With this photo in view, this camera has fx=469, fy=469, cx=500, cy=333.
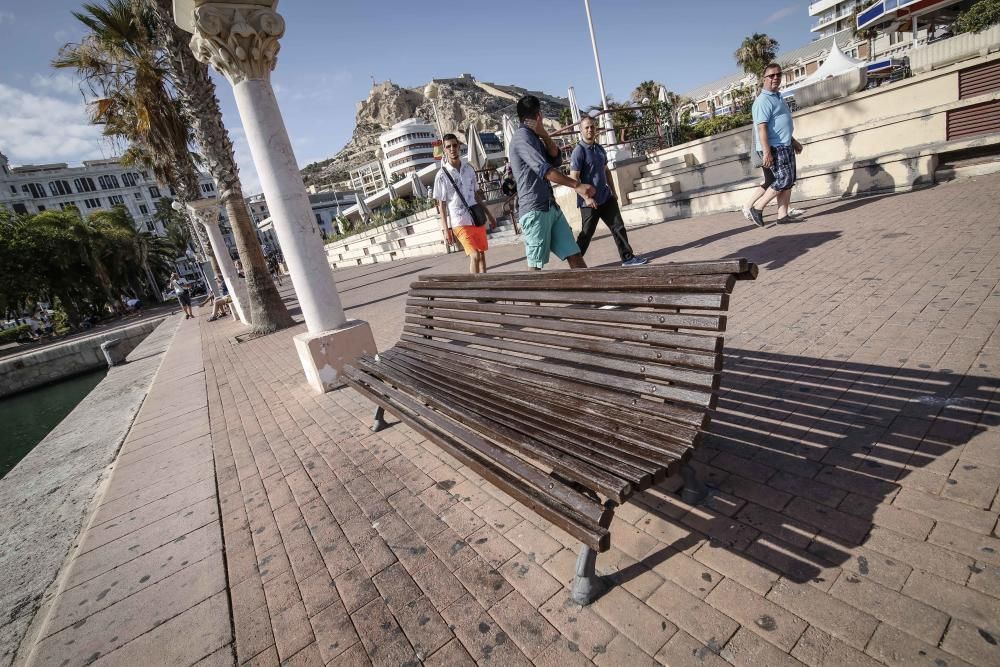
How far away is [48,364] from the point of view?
15.4 m

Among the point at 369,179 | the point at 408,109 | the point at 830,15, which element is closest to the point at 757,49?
the point at 830,15

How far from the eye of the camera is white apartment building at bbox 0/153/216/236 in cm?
6688

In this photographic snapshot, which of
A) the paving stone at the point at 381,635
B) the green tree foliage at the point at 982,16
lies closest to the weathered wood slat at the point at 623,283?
the paving stone at the point at 381,635

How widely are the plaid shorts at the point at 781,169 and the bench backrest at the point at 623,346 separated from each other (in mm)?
5283

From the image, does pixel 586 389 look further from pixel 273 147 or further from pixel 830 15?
pixel 830 15

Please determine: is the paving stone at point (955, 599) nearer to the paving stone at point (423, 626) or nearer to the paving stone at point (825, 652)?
the paving stone at point (825, 652)

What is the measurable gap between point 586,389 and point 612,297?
0.42 meters

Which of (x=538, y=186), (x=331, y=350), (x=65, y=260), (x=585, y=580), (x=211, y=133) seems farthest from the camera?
(x=65, y=260)

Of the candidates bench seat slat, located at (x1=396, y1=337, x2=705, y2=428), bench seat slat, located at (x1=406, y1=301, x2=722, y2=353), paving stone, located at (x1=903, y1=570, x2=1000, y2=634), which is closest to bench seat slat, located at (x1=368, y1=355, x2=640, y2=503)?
bench seat slat, located at (x1=396, y1=337, x2=705, y2=428)

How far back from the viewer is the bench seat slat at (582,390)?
66.1 inches

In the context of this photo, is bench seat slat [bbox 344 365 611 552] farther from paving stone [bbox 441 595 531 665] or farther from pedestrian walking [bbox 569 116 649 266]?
pedestrian walking [bbox 569 116 649 266]

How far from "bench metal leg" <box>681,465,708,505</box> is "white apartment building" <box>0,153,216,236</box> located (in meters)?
80.1

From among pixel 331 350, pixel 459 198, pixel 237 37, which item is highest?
pixel 237 37

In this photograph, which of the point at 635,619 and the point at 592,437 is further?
the point at 592,437
